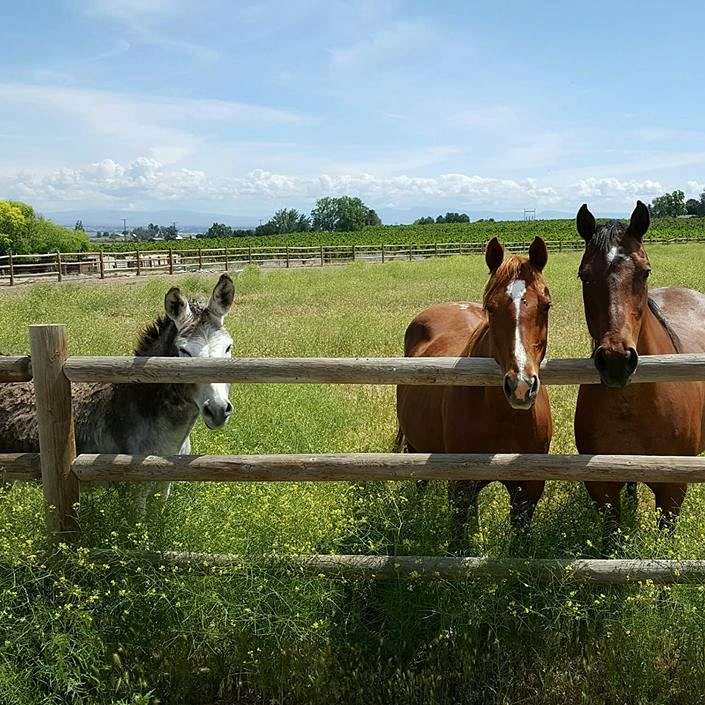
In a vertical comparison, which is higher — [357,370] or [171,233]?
[171,233]

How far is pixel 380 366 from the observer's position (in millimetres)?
3492

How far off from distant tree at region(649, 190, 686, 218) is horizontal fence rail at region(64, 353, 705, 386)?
12397 cm

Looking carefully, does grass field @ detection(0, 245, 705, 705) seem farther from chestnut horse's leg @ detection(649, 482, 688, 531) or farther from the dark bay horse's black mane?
the dark bay horse's black mane

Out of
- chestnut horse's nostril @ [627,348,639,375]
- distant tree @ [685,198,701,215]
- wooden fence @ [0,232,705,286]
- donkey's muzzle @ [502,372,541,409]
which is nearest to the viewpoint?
donkey's muzzle @ [502,372,541,409]

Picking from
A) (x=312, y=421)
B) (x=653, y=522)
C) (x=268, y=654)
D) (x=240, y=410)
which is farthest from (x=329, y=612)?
(x=240, y=410)

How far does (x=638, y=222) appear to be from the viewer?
3500mm

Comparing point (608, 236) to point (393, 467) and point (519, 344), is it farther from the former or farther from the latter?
point (393, 467)

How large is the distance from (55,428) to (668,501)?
136 inches

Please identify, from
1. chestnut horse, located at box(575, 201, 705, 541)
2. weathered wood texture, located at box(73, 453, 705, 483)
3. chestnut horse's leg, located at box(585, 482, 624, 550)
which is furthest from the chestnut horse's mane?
chestnut horse's leg, located at box(585, 482, 624, 550)

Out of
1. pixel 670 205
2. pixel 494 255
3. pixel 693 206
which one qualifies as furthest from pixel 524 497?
pixel 693 206

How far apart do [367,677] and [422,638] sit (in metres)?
0.34

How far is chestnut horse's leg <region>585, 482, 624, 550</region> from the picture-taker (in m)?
3.75

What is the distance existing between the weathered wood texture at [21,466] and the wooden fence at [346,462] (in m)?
0.14

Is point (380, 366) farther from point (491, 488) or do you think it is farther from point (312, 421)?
point (312, 421)
